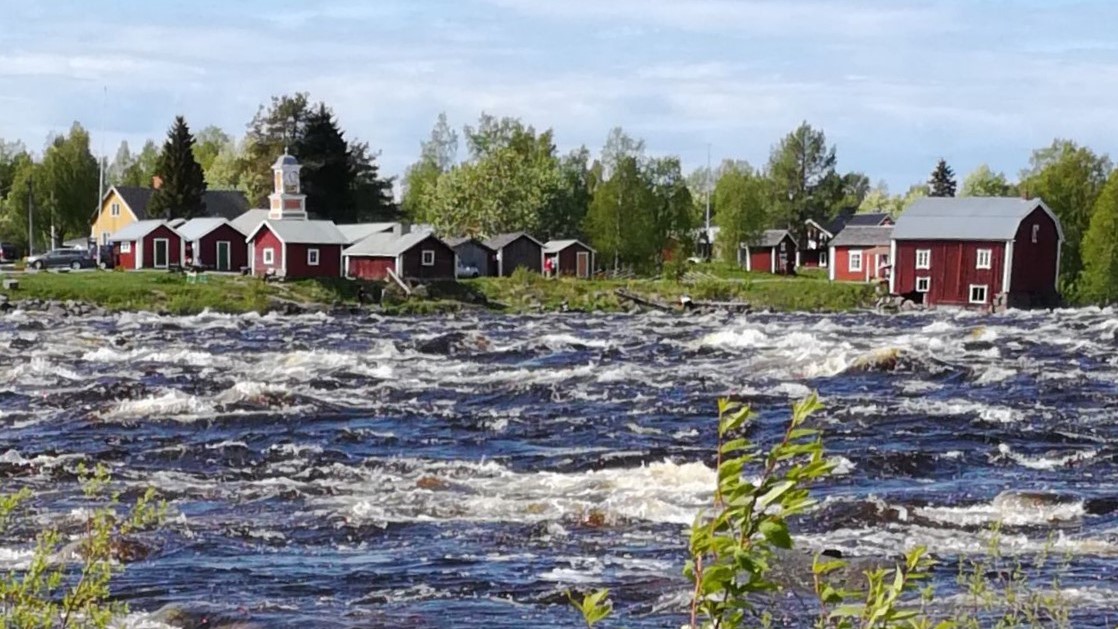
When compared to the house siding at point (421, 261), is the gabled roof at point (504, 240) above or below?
above

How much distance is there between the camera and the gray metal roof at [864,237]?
3579 inches

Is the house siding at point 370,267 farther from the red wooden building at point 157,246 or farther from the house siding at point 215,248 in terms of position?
the red wooden building at point 157,246

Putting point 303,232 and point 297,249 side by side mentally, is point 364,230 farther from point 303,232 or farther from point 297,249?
point 297,249

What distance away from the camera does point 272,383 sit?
29.1 m

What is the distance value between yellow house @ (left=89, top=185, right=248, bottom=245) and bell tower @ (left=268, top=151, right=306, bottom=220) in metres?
19.6

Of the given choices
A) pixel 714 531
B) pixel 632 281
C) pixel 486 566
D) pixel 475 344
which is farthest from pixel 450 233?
pixel 714 531

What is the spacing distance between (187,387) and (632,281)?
53.6 m

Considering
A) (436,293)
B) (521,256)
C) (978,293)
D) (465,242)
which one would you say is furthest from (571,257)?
(978,293)

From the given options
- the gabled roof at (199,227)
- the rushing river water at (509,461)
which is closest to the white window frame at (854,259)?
the gabled roof at (199,227)

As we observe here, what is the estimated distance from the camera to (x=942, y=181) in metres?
140

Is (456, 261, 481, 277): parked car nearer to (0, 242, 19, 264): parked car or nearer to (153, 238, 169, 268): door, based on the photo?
(153, 238, 169, 268): door

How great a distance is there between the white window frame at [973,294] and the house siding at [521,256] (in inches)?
1046

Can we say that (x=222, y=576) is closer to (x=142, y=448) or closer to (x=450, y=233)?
(x=142, y=448)

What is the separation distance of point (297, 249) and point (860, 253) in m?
37.7
